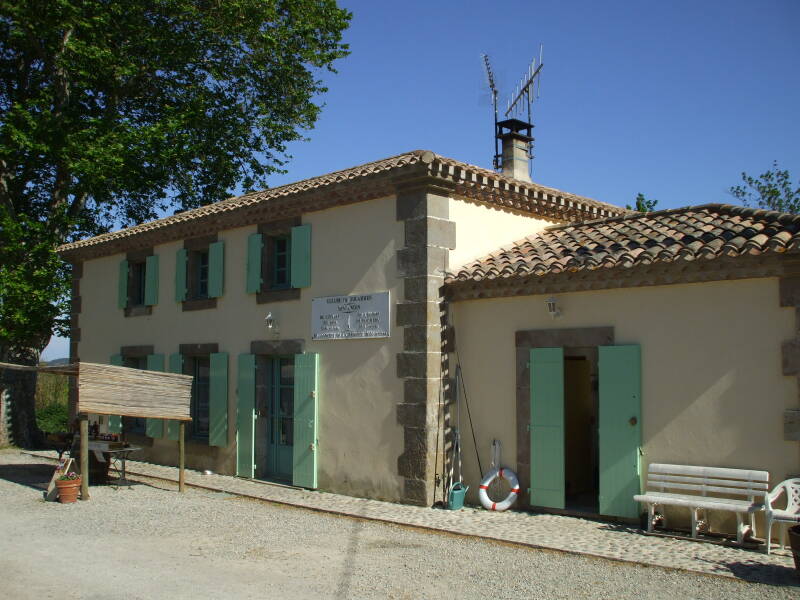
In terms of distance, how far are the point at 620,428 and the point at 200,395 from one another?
7.43 m

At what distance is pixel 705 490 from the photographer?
7.41 metres

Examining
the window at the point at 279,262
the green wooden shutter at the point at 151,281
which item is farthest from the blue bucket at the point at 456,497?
the green wooden shutter at the point at 151,281

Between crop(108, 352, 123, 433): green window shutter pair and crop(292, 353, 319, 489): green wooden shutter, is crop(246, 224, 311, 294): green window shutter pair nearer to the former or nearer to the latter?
crop(292, 353, 319, 489): green wooden shutter

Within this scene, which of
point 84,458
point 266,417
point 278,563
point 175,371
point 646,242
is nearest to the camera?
point 278,563

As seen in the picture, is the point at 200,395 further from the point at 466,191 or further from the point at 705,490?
the point at 705,490

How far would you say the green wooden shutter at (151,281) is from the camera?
13875 mm

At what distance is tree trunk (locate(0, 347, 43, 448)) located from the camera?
1655 centimetres

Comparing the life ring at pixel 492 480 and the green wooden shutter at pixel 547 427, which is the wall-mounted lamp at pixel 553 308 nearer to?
the green wooden shutter at pixel 547 427

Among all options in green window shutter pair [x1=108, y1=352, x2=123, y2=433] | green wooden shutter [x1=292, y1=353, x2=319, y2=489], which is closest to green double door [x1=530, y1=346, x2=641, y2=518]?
green wooden shutter [x1=292, y1=353, x2=319, y2=489]

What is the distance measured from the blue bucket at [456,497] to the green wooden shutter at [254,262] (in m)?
4.40

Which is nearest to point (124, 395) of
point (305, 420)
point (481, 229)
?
point (305, 420)

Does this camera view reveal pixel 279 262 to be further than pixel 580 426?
Yes

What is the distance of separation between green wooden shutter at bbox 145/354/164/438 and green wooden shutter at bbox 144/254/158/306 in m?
1.00

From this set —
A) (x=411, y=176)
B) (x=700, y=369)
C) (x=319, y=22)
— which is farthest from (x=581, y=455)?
(x=319, y=22)
